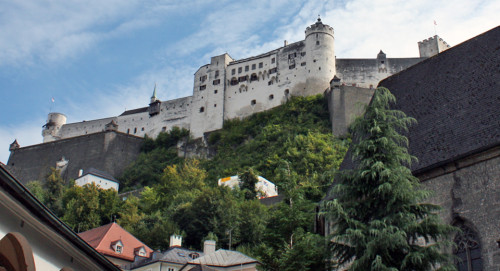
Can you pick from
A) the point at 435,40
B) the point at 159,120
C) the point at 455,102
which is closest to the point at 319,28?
the point at 435,40

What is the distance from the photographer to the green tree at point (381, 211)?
34.3ft

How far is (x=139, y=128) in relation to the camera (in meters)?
80.6

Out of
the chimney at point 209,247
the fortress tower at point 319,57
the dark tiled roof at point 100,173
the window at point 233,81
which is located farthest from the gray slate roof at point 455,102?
the window at point 233,81

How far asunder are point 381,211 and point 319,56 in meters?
59.1

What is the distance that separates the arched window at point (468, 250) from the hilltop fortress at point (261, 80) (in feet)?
164

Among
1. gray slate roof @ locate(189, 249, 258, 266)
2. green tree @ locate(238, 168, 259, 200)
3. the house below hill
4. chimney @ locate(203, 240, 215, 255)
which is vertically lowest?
the house below hill

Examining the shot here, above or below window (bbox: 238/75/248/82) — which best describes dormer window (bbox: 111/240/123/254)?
below

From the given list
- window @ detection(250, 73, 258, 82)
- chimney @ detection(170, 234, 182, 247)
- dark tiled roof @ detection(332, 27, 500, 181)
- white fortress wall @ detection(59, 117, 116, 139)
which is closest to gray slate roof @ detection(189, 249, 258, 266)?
chimney @ detection(170, 234, 182, 247)

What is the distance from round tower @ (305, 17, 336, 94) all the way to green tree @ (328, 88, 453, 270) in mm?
55651

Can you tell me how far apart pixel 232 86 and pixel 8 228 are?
222 feet

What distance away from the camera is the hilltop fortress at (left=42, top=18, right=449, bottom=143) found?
68.0m

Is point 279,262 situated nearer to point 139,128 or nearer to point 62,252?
point 62,252

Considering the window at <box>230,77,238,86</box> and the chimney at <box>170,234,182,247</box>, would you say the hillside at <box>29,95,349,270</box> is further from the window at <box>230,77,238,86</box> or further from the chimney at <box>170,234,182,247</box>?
the window at <box>230,77,238,86</box>

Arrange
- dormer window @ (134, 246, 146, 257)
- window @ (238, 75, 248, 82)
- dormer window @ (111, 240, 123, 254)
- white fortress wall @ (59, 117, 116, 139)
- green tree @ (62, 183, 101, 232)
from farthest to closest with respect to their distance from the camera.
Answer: white fortress wall @ (59, 117, 116, 139), window @ (238, 75, 248, 82), green tree @ (62, 183, 101, 232), dormer window @ (134, 246, 146, 257), dormer window @ (111, 240, 123, 254)
